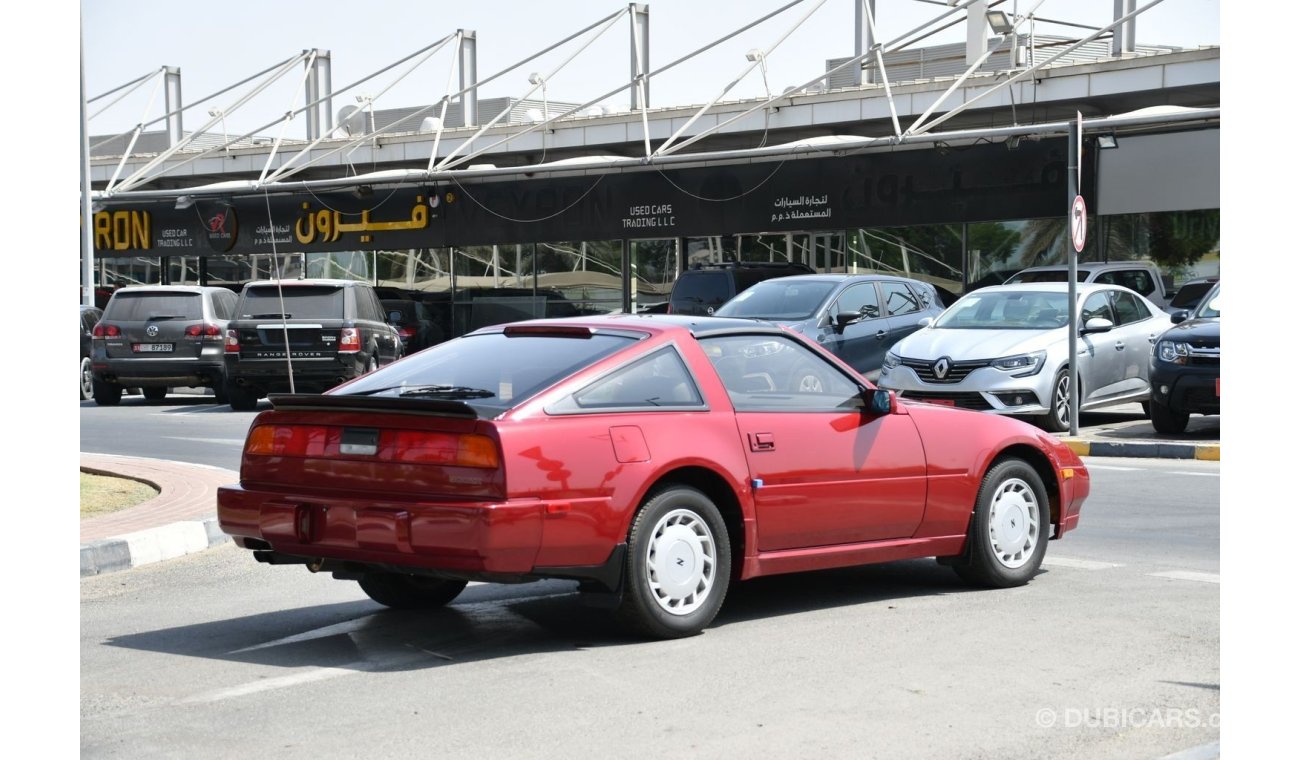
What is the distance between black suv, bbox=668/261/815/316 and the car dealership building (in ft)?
9.98

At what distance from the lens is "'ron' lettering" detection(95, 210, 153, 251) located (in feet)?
143

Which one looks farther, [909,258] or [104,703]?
[909,258]

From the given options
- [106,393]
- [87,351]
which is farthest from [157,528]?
[87,351]

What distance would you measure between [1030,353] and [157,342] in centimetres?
1293

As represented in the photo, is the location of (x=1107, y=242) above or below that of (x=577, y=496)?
above

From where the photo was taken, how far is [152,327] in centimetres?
2356

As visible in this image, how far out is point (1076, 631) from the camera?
6875 millimetres

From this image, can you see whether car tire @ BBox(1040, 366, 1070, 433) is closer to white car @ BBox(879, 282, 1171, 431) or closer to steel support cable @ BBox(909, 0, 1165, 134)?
white car @ BBox(879, 282, 1171, 431)

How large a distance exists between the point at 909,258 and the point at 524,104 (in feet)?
68.2

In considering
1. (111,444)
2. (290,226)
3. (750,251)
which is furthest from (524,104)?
(111,444)

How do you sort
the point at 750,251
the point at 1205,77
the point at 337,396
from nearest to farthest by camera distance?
the point at 337,396 → the point at 1205,77 → the point at 750,251

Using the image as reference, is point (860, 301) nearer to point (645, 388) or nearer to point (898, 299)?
point (898, 299)

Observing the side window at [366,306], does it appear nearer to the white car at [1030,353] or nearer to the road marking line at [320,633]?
the white car at [1030,353]
